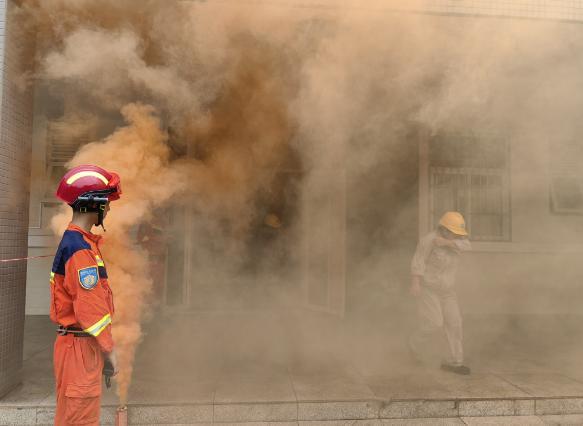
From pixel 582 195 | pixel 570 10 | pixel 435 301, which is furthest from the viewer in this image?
pixel 582 195

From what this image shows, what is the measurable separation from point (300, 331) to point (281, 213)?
1.96 metres

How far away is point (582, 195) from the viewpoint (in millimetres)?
6453

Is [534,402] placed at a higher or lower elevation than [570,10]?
lower

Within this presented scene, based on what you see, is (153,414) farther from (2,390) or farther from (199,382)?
(2,390)

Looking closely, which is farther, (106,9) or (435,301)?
(435,301)

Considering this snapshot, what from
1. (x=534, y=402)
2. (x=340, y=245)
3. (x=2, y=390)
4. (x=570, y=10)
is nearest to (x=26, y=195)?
(x=2, y=390)

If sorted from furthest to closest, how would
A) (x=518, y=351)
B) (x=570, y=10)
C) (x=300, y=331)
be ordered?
(x=300, y=331)
(x=518, y=351)
(x=570, y=10)

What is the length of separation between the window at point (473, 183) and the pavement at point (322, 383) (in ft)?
6.16

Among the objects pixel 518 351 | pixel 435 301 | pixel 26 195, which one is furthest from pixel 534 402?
pixel 26 195

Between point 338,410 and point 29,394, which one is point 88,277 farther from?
point 338,410

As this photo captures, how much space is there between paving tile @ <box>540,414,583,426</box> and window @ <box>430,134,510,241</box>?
3245 mm

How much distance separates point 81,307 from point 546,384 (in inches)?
149

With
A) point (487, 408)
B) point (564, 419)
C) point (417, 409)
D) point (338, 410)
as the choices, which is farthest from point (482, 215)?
point (338, 410)

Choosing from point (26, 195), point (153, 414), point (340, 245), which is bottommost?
point (153, 414)
